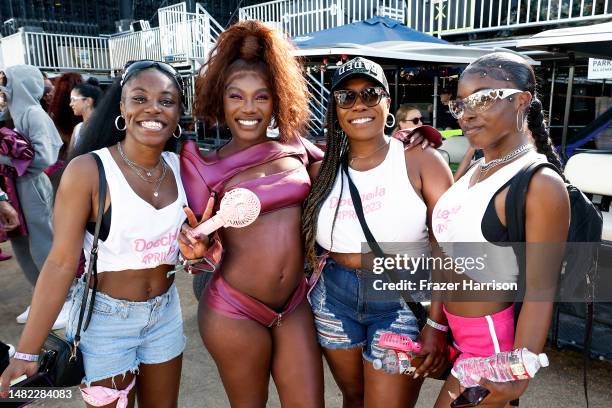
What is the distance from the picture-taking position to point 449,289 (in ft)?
6.36

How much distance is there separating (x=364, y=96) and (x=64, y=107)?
158 inches

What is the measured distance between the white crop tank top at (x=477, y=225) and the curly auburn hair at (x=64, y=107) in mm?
4377

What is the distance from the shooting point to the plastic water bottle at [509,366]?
5.15ft

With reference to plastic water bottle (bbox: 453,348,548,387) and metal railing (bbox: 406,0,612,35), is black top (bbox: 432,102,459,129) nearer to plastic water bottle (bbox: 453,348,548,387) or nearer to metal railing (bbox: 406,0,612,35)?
metal railing (bbox: 406,0,612,35)

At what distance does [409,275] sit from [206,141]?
390 inches

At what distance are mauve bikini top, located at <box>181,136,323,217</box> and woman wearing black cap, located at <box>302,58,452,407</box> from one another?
0.35 feet

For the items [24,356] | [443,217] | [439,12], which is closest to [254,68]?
[443,217]

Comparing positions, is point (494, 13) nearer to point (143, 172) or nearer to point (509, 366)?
point (143, 172)

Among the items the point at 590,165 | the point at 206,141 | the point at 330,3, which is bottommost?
the point at 206,141

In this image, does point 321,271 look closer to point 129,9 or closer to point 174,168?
point 174,168

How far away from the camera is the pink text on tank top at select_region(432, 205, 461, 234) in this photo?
183 centimetres

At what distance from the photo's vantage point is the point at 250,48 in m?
2.34

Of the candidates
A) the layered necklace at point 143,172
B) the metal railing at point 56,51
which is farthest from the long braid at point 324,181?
the metal railing at point 56,51

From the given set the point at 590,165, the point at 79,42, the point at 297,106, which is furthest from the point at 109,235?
the point at 79,42
